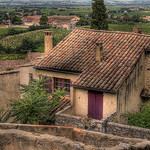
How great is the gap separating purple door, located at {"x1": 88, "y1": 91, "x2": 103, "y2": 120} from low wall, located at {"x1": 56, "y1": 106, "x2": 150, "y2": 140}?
1.20 meters

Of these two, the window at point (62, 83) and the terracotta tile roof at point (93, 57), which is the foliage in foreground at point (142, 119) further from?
the window at point (62, 83)

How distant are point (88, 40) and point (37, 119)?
7513 mm

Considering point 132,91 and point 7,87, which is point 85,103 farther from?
point 7,87

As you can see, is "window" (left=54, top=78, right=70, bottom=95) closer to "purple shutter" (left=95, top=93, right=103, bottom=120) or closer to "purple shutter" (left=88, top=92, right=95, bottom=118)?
"purple shutter" (left=88, top=92, right=95, bottom=118)

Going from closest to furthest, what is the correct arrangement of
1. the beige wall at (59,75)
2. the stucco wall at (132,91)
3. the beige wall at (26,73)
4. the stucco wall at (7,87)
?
the stucco wall at (132,91) → the beige wall at (59,75) → the beige wall at (26,73) → the stucco wall at (7,87)

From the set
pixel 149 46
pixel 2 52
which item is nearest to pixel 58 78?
pixel 149 46

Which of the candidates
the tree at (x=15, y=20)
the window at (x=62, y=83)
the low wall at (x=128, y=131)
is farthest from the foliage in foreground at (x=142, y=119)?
the tree at (x=15, y=20)

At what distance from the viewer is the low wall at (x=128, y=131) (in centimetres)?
1275

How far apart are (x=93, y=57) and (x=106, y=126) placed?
212 inches

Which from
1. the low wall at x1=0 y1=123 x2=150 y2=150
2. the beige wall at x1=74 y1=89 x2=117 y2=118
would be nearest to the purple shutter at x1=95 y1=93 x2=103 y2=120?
the beige wall at x1=74 y1=89 x2=117 y2=118

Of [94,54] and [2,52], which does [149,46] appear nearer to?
[94,54]

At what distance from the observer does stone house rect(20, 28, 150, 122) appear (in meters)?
15.9

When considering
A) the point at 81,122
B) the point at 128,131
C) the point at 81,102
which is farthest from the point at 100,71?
the point at 128,131

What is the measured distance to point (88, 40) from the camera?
19547 millimetres
